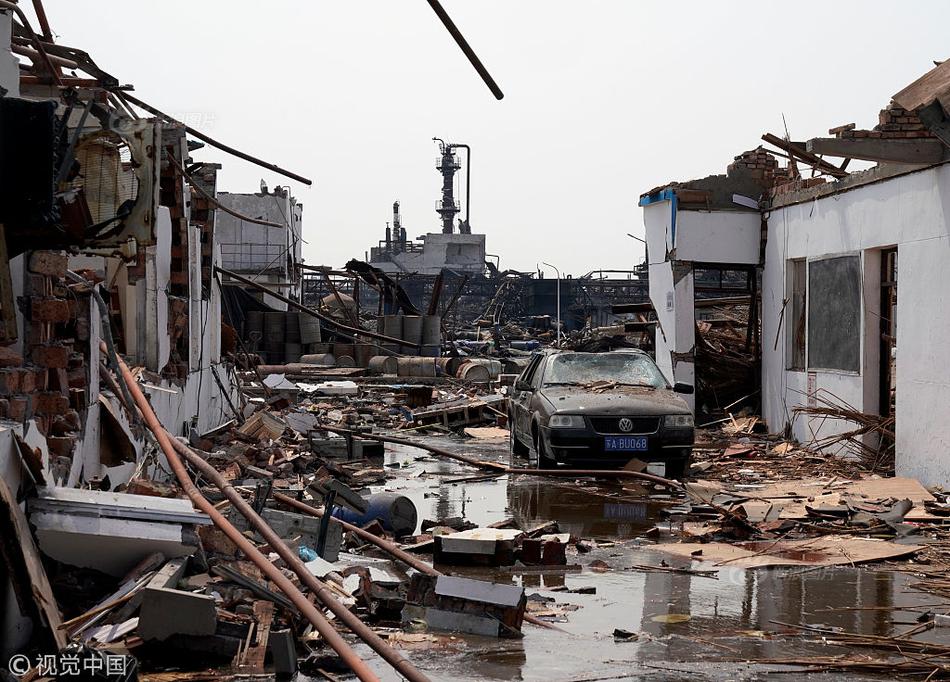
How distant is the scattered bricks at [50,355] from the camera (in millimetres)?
7043

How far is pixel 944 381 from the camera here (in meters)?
12.4

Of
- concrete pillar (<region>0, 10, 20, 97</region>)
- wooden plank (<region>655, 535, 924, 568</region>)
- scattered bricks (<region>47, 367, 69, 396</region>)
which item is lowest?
wooden plank (<region>655, 535, 924, 568</region>)

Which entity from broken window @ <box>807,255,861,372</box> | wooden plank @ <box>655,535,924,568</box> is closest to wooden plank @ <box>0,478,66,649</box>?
wooden plank @ <box>655,535,924,568</box>

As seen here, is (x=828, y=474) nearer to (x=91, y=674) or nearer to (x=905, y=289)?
(x=905, y=289)

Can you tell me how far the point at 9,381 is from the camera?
6.43 metres

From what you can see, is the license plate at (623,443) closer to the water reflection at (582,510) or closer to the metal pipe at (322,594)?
the water reflection at (582,510)

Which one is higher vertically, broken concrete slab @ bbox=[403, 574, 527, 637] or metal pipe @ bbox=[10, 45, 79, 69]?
metal pipe @ bbox=[10, 45, 79, 69]

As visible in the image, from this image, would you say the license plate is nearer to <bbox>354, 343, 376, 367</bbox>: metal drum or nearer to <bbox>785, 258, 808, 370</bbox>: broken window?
<bbox>785, 258, 808, 370</bbox>: broken window

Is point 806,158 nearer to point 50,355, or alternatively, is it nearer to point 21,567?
point 50,355

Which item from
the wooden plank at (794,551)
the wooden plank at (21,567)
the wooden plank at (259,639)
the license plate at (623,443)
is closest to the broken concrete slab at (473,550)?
the wooden plank at (794,551)

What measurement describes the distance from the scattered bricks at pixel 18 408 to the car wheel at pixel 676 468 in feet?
27.6

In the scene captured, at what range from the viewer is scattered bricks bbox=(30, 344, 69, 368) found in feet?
23.1

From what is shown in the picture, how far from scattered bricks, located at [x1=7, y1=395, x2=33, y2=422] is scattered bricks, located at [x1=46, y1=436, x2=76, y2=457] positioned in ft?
1.61

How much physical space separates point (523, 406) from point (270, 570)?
9.51 metres
